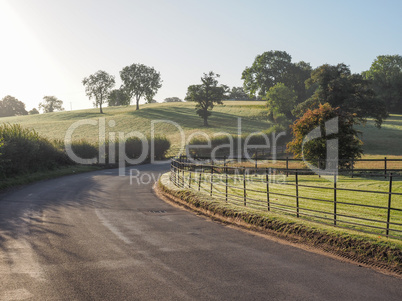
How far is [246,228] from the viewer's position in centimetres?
1152

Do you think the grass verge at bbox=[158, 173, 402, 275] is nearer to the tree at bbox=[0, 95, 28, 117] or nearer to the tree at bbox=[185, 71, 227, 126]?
the tree at bbox=[185, 71, 227, 126]

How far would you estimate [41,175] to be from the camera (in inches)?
1299

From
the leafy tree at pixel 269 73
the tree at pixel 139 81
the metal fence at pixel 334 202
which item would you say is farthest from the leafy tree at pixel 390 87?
the metal fence at pixel 334 202

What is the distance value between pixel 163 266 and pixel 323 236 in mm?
3877

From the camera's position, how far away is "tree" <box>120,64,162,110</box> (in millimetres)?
114000

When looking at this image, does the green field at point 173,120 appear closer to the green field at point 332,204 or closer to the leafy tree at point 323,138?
the leafy tree at point 323,138

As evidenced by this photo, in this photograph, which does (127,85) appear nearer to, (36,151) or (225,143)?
(225,143)

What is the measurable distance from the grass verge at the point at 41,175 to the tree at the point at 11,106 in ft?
493

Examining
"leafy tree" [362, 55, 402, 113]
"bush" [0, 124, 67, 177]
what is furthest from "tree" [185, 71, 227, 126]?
"bush" [0, 124, 67, 177]

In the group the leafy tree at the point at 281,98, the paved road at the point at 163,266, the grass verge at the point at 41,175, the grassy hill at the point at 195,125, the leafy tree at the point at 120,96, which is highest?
the leafy tree at the point at 120,96

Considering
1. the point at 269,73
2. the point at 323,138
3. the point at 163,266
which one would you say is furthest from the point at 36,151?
the point at 269,73

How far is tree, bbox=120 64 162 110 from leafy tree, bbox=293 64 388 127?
65.3 m

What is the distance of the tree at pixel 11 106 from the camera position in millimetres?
176000

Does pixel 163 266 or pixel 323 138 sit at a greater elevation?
pixel 323 138
